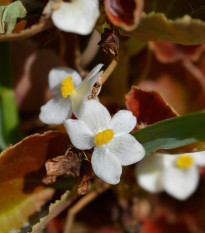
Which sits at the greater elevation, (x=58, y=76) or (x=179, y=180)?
(x=58, y=76)

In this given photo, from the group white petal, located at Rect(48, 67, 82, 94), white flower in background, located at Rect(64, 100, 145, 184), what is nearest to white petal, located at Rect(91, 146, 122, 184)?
white flower in background, located at Rect(64, 100, 145, 184)

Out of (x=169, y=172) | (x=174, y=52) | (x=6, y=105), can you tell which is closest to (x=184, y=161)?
(x=169, y=172)

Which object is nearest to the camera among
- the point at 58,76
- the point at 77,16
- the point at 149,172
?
the point at 77,16

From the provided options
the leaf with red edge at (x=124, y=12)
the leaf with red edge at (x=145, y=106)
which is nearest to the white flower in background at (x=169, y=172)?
the leaf with red edge at (x=145, y=106)

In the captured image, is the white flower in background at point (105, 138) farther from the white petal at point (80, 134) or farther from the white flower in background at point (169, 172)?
the white flower in background at point (169, 172)

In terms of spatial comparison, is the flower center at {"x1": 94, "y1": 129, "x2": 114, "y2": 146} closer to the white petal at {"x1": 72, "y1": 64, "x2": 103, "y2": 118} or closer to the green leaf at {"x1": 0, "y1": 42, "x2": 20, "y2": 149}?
the white petal at {"x1": 72, "y1": 64, "x2": 103, "y2": 118}

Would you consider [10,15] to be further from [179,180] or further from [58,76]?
[179,180]
